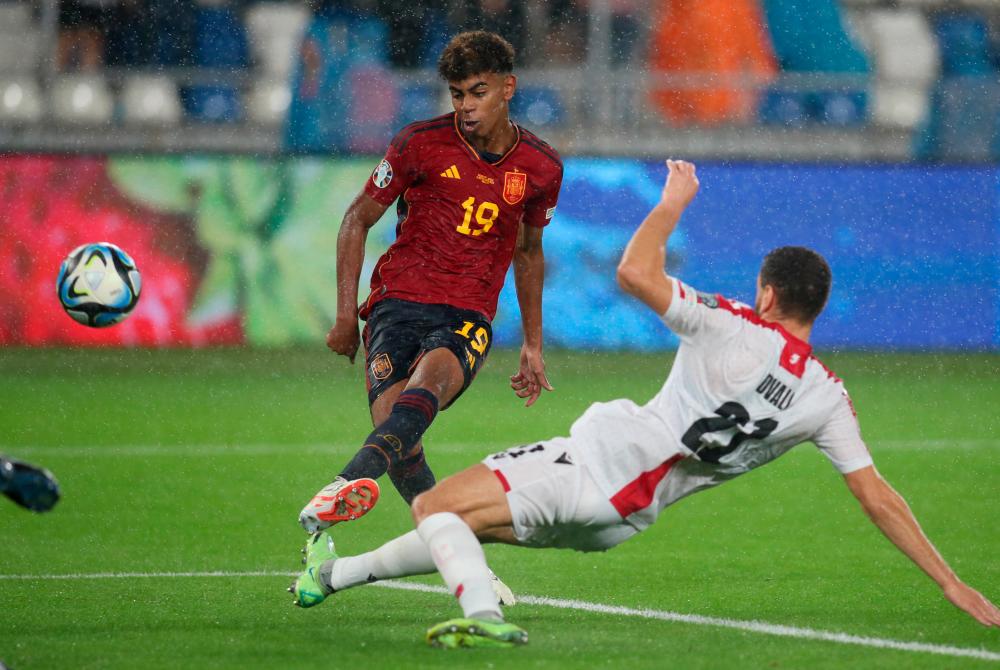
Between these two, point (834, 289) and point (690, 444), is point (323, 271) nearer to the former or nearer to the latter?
point (834, 289)

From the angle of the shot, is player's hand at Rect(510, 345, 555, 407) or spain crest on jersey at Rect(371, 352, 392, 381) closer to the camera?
spain crest on jersey at Rect(371, 352, 392, 381)

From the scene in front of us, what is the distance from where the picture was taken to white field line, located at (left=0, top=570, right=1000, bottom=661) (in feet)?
17.1

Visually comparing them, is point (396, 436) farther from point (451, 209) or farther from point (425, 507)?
point (451, 209)

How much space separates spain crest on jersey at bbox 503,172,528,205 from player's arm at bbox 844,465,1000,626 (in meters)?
2.10

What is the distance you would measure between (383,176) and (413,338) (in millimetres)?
687

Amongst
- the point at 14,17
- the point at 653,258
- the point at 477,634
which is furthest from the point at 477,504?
the point at 14,17

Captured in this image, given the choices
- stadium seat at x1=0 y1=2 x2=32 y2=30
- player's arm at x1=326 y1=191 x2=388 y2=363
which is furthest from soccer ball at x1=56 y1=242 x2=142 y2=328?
stadium seat at x1=0 y1=2 x2=32 y2=30

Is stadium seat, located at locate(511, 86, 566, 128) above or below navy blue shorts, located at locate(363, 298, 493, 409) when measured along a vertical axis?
above

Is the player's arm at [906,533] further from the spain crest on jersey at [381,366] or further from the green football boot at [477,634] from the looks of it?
the spain crest on jersey at [381,366]

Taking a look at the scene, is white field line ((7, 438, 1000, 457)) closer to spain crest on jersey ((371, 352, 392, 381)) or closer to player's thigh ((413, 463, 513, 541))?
spain crest on jersey ((371, 352, 392, 381))

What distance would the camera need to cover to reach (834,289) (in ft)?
49.6

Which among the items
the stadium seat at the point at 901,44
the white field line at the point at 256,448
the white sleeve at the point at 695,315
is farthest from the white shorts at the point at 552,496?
the stadium seat at the point at 901,44

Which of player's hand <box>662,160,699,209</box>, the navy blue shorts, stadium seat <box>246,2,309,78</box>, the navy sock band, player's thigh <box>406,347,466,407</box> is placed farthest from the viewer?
stadium seat <box>246,2,309,78</box>

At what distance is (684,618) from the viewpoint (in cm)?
578
